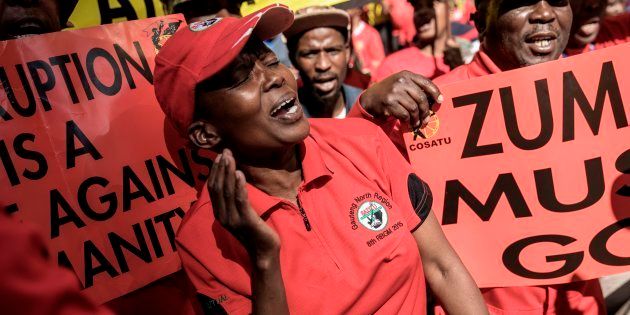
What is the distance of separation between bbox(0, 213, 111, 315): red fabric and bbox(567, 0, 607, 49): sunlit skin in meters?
3.74

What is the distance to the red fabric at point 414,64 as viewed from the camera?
187 inches

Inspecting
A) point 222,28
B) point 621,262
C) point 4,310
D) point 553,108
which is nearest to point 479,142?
point 553,108

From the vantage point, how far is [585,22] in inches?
142

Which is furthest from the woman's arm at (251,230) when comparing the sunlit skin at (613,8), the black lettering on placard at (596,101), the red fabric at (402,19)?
the red fabric at (402,19)

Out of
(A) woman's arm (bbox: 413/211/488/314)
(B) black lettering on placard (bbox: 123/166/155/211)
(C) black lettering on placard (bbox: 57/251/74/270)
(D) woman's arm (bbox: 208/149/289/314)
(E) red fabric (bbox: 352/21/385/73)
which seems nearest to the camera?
(D) woman's arm (bbox: 208/149/289/314)

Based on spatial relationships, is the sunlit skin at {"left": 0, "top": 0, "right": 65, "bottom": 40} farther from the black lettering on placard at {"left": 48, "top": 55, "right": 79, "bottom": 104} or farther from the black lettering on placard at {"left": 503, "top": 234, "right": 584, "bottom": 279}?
the black lettering on placard at {"left": 503, "top": 234, "right": 584, "bottom": 279}

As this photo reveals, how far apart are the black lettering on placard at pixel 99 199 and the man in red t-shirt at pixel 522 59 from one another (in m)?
1.03

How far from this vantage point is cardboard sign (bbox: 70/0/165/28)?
7.88ft

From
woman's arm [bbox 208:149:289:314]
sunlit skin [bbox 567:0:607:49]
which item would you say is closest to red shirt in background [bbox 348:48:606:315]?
woman's arm [bbox 208:149:289:314]

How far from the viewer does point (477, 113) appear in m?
2.03

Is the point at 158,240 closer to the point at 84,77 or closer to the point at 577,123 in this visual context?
the point at 84,77

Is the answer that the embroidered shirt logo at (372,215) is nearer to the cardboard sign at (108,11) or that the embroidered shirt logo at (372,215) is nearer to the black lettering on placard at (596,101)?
the black lettering on placard at (596,101)

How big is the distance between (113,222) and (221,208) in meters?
0.86

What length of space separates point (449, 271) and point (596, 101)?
851 mm
